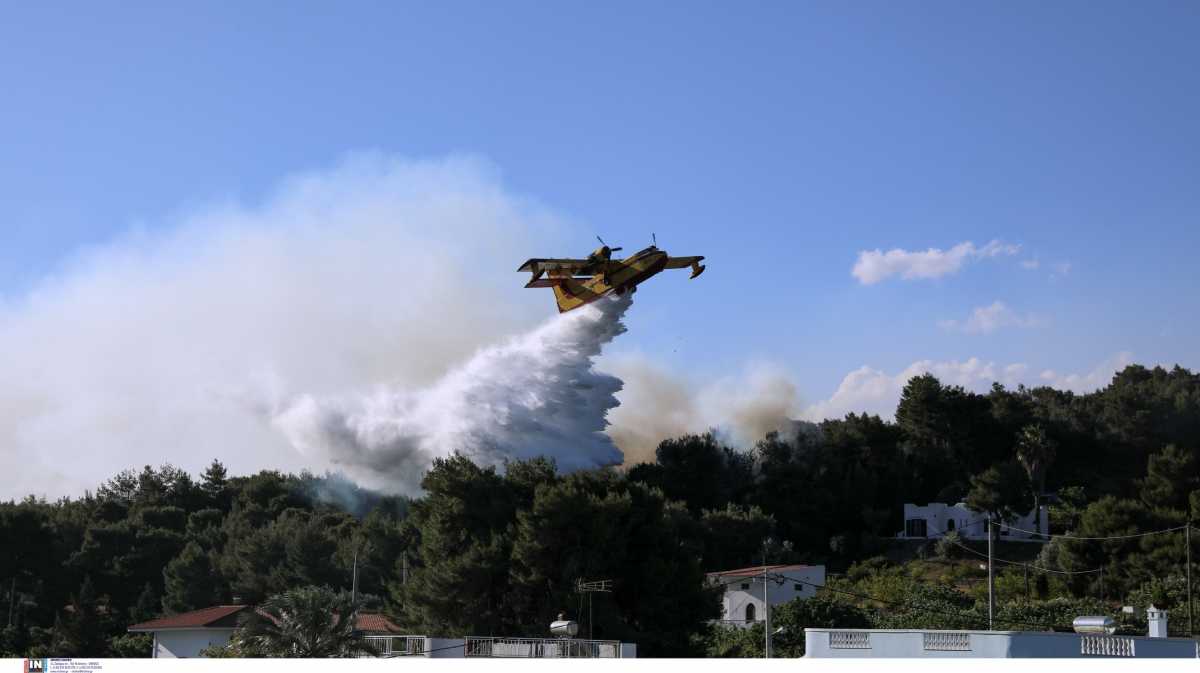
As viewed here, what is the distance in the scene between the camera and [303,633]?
43.7 meters

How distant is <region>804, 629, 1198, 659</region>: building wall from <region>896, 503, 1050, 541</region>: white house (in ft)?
224

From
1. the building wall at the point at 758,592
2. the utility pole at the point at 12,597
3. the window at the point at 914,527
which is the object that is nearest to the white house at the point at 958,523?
the window at the point at 914,527

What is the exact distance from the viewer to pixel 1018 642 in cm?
2728

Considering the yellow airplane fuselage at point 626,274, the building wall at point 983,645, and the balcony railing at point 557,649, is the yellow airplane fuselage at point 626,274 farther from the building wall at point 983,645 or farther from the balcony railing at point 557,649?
the building wall at point 983,645

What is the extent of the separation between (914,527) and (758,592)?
96.3 feet

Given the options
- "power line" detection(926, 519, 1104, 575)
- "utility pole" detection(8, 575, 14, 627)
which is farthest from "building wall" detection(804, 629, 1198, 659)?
"utility pole" detection(8, 575, 14, 627)

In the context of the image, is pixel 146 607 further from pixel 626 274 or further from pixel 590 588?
pixel 590 588

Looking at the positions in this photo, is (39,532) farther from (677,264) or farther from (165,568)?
(677,264)

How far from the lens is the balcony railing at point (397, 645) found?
44.2 meters

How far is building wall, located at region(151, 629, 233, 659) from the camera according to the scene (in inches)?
2494

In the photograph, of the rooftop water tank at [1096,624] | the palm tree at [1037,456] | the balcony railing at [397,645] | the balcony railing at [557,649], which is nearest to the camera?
the rooftop water tank at [1096,624]

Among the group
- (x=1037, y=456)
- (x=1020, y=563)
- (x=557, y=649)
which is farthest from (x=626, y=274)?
(x=1037, y=456)

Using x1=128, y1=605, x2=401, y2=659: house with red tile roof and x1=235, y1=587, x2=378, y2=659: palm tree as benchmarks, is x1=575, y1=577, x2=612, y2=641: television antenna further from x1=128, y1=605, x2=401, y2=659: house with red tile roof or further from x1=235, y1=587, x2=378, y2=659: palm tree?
x1=235, y1=587, x2=378, y2=659: palm tree

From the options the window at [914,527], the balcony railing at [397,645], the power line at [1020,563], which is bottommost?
the balcony railing at [397,645]
